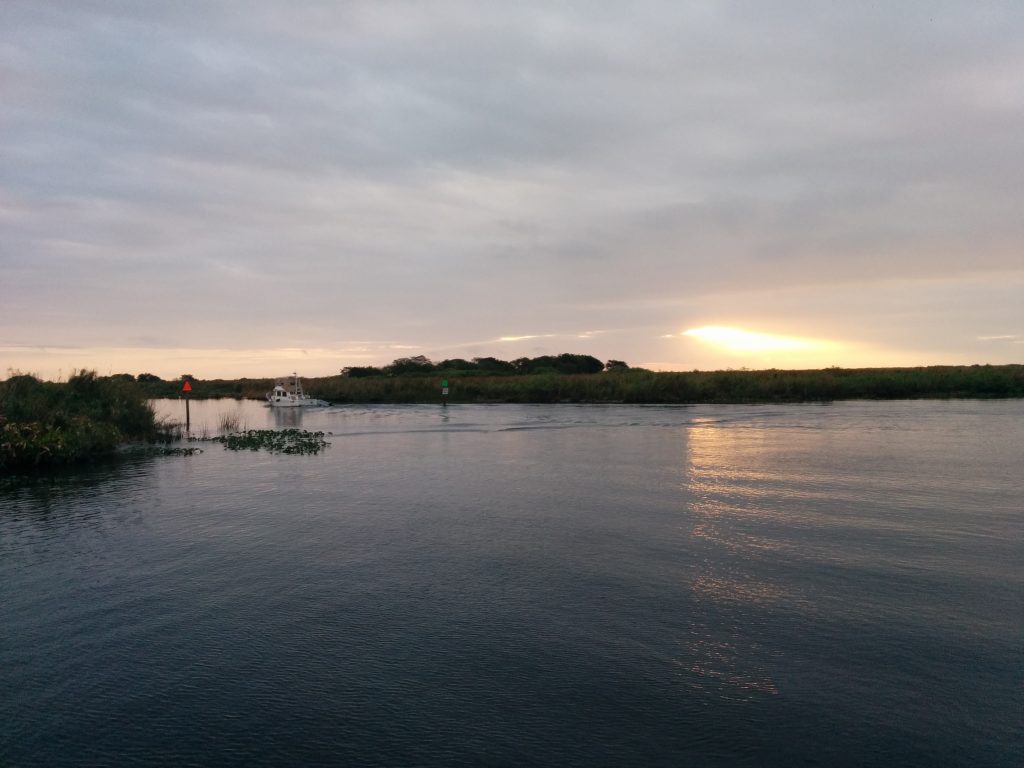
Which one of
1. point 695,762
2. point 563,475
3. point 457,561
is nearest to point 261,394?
point 563,475

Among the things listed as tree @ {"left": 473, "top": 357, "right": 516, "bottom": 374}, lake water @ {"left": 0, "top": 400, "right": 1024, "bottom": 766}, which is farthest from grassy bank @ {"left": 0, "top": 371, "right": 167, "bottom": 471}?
tree @ {"left": 473, "top": 357, "right": 516, "bottom": 374}

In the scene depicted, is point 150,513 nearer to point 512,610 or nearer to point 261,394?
point 512,610

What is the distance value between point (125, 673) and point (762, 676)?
6.62m

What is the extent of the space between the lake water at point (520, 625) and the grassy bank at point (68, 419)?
19.9 ft

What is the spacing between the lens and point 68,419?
28.6 metres

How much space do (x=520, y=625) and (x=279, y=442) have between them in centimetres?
2624

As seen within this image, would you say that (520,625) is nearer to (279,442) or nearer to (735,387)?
(279,442)

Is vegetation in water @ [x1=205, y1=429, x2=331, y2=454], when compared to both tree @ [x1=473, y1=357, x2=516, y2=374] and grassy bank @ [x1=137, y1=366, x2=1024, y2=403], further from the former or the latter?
tree @ [x1=473, y1=357, x2=516, y2=374]

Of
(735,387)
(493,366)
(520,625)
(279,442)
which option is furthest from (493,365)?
(520,625)

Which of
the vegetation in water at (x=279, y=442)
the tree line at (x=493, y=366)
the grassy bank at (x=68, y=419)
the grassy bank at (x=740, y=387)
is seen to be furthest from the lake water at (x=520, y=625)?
the tree line at (x=493, y=366)

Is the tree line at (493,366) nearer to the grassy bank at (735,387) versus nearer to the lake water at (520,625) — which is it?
the grassy bank at (735,387)

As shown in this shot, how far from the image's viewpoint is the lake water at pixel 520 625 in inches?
253

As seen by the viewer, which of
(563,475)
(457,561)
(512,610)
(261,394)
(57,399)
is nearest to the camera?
(512,610)

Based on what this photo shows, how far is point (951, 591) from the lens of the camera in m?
9.94
